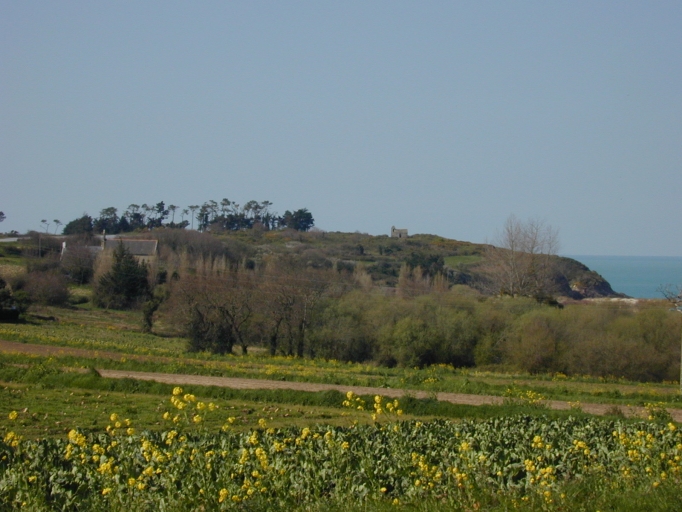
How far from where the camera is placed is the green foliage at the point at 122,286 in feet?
226

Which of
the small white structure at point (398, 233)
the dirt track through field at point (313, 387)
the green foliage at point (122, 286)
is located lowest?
the dirt track through field at point (313, 387)

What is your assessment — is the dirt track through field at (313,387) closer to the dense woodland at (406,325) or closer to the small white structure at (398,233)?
the dense woodland at (406,325)

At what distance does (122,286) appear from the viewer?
68.8 meters

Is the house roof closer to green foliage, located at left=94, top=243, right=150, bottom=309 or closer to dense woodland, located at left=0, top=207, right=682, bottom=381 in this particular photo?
green foliage, located at left=94, top=243, right=150, bottom=309

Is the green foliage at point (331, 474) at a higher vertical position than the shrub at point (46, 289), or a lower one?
higher

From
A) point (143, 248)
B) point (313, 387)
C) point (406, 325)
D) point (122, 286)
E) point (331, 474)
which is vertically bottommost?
point (313, 387)

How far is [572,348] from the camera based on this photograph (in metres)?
44.3

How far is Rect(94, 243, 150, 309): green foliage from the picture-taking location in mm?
68750

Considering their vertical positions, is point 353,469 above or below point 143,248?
below

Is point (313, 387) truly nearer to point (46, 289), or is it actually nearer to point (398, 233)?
point (46, 289)

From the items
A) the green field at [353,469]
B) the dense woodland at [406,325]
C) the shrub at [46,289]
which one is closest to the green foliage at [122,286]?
the shrub at [46,289]

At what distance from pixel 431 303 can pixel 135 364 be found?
27989 mm

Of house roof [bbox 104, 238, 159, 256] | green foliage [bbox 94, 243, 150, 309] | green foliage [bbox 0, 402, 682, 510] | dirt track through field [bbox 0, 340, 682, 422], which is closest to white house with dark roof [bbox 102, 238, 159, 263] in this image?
house roof [bbox 104, 238, 159, 256]

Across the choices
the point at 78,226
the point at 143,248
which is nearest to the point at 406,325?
the point at 143,248
